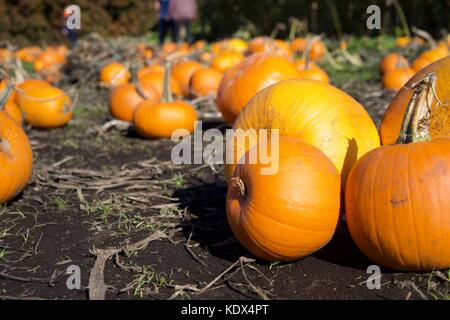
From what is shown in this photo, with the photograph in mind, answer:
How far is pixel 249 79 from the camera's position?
5.31m

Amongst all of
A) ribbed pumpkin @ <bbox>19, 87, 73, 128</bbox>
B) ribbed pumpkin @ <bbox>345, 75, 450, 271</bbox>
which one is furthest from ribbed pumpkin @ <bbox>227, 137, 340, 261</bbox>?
ribbed pumpkin @ <bbox>19, 87, 73, 128</bbox>

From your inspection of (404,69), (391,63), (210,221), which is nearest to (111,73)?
(391,63)

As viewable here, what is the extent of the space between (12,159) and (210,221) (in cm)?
134

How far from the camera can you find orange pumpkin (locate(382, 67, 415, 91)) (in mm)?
8016

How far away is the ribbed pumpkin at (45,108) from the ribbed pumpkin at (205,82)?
1.68m

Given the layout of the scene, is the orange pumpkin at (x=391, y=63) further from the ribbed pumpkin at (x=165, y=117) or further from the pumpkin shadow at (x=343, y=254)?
the pumpkin shadow at (x=343, y=254)

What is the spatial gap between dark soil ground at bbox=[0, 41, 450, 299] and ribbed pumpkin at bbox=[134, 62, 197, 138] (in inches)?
34.0

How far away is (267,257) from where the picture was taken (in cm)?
291

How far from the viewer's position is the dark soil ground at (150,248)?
2684mm

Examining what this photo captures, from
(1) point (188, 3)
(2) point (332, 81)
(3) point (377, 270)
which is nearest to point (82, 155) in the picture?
(3) point (377, 270)

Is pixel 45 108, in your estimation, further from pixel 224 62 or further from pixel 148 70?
pixel 224 62

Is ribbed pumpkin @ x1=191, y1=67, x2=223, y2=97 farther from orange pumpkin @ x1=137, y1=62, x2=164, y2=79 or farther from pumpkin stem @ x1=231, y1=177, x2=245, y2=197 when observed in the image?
pumpkin stem @ x1=231, y1=177, x2=245, y2=197

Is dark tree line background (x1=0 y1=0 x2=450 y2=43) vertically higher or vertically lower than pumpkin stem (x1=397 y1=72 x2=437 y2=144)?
higher

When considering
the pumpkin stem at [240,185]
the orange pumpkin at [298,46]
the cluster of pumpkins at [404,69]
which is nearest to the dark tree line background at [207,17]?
the orange pumpkin at [298,46]
